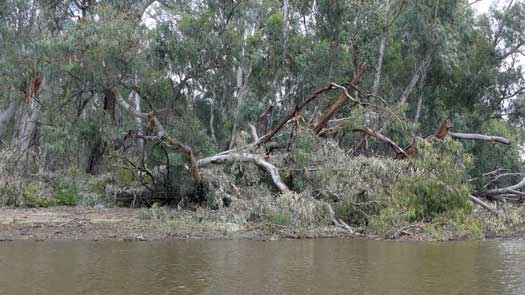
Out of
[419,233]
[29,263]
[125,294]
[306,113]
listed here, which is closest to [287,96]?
[306,113]

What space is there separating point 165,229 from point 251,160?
13.1ft

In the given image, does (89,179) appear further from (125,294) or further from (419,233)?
(125,294)

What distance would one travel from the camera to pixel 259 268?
7.74 m

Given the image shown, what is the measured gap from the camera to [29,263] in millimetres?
8180

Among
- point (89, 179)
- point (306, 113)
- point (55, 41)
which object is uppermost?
point (55, 41)

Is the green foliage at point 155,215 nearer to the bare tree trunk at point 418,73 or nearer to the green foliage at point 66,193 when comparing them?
the green foliage at point 66,193

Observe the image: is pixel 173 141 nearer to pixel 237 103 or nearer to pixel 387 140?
pixel 387 140

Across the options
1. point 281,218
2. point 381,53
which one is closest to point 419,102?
point 381,53

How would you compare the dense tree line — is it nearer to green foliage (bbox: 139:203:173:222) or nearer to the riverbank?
green foliage (bbox: 139:203:173:222)

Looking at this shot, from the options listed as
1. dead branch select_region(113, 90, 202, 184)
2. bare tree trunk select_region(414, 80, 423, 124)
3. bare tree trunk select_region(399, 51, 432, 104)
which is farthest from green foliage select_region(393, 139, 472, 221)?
bare tree trunk select_region(414, 80, 423, 124)

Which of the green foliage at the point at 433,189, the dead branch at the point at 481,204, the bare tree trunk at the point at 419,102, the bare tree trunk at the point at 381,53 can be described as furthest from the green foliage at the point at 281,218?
the bare tree trunk at the point at 419,102

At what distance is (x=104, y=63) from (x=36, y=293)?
11.8 meters

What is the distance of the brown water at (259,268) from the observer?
648 cm

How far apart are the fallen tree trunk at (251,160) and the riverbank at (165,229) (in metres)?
1.74
